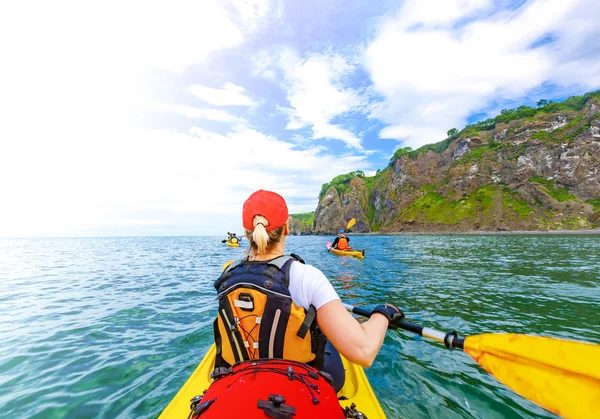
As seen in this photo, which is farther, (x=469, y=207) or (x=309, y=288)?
(x=469, y=207)

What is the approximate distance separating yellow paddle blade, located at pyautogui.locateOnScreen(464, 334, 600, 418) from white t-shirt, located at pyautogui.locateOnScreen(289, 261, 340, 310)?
204 centimetres

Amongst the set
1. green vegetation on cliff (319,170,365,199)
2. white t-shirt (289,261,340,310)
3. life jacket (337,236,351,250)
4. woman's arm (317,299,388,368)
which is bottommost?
life jacket (337,236,351,250)

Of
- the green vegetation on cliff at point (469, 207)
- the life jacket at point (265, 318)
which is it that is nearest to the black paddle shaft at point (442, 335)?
the life jacket at point (265, 318)

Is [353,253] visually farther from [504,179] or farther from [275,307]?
[504,179]

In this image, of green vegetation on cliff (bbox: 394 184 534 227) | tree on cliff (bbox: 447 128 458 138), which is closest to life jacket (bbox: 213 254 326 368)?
green vegetation on cliff (bbox: 394 184 534 227)

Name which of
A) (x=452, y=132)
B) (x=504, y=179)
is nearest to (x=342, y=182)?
(x=452, y=132)

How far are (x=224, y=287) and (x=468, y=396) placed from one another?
14.8ft

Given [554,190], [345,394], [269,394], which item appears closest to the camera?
[269,394]

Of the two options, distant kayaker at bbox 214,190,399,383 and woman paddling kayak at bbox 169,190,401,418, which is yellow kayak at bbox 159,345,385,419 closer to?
woman paddling kayak at bbox 169,190,401,418

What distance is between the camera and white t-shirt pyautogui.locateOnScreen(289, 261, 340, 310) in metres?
2.15

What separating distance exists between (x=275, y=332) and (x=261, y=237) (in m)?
0.85

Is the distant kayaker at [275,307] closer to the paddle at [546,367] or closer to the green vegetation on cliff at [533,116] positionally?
the paddle at [546,367]

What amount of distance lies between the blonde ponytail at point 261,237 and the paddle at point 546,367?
2309 mm

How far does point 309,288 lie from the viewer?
Answer: 2.21 meters
